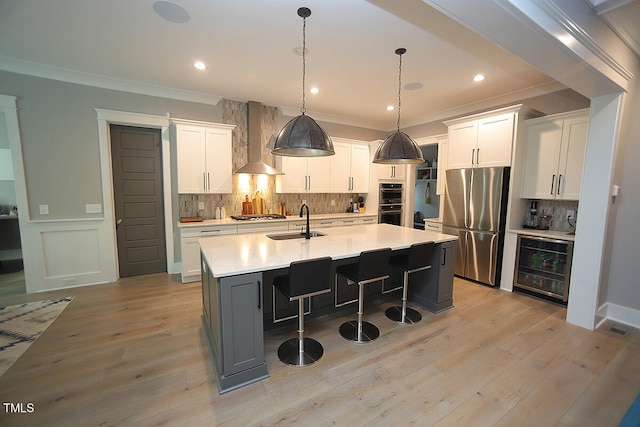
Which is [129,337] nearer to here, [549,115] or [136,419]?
[136,419]

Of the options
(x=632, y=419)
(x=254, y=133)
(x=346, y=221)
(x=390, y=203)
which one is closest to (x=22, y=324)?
(x=254, y=133)

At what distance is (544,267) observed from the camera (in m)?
3.56

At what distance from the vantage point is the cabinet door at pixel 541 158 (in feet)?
11.4

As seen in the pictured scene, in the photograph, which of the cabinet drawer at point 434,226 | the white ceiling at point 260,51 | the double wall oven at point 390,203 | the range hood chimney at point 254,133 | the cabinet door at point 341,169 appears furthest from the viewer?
the double wall oven at point 390,203

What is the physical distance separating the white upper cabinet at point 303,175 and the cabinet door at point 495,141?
8.43 ft

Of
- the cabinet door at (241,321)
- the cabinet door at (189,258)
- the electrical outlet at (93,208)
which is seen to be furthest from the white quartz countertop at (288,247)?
the electrical outlet at (93,208)

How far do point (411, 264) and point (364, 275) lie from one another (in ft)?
1.98

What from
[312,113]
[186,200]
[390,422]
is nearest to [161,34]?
[186,200]

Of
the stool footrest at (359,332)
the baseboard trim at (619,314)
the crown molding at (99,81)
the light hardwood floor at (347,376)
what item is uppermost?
the crown molding at (99,81)

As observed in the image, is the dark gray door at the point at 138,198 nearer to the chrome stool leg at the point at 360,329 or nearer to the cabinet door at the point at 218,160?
the cabinet door at the point at 218,160

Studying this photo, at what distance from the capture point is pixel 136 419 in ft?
5.41

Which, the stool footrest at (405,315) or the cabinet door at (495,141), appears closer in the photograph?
the stool footrest at (405,315)

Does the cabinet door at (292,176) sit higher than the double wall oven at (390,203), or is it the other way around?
→ the cabinet door at (292,176)

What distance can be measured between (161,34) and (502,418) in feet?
13.6
